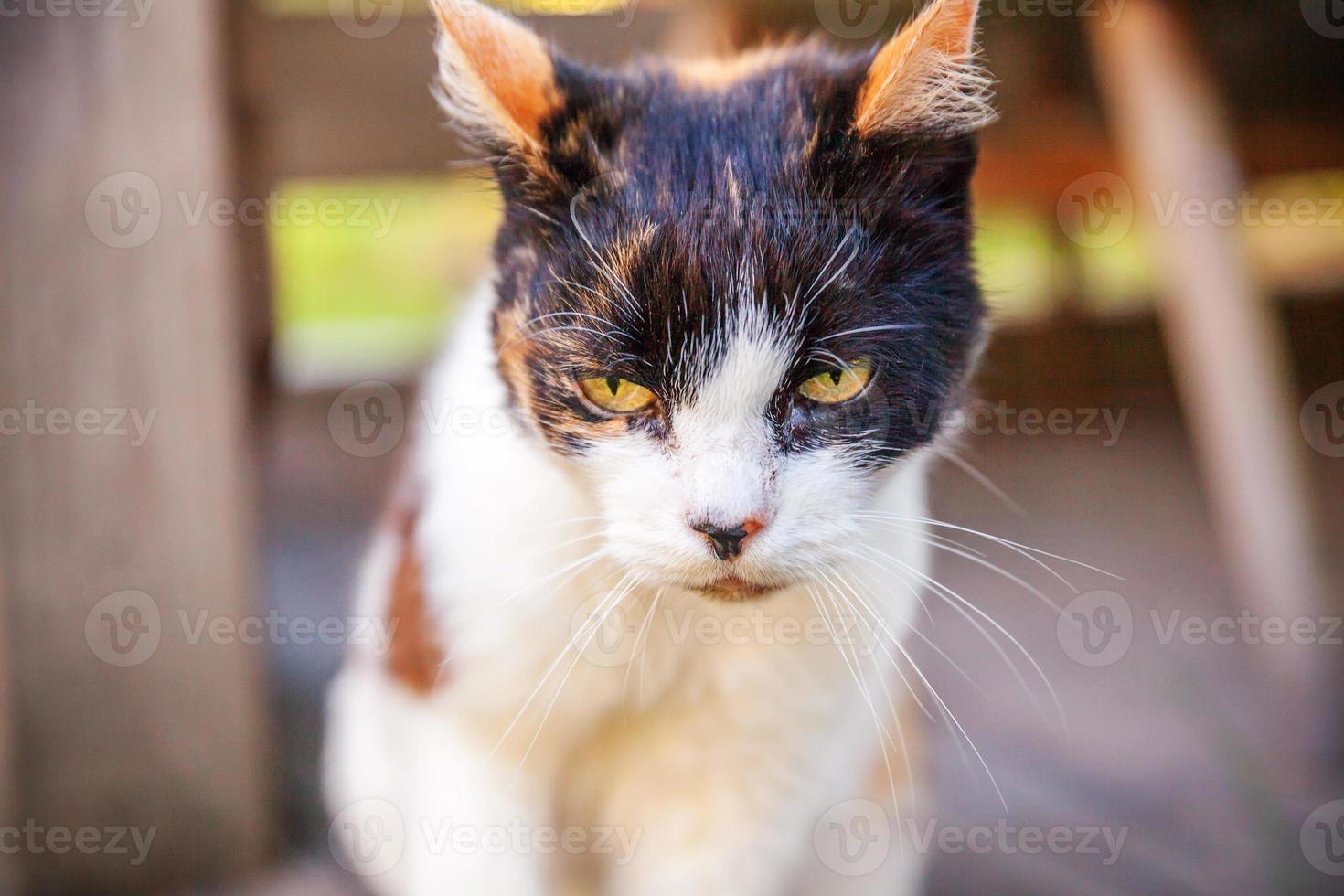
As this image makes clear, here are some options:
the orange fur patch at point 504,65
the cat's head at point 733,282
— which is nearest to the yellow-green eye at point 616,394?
the cat's head at point 733,282

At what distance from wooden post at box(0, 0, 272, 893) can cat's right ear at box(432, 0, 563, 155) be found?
0.66 meters

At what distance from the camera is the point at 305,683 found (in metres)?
2.38

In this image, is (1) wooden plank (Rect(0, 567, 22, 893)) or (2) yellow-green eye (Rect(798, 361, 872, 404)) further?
(1) wooden plank (Rect(0, 567, 22, 893))

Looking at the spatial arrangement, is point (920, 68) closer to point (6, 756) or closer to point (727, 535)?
point (727, 535)

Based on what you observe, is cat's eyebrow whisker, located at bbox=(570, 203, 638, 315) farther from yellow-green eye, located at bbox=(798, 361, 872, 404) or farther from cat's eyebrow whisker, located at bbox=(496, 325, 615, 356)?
yellow-green eye, located at bbox=(798, 361, 872, 404)

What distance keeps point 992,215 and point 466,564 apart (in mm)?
5621

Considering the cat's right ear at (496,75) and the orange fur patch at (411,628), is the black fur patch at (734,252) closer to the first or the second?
the cat's right ear at (496,75)

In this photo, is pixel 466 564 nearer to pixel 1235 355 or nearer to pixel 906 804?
pixel 906 804

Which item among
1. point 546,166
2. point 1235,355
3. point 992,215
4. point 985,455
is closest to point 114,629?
point 546,166

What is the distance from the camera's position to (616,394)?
39.8 inches

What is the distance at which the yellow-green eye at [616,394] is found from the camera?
1.00m

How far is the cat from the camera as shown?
952 millimetres

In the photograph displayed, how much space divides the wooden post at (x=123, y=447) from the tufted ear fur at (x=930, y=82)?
1.06 m

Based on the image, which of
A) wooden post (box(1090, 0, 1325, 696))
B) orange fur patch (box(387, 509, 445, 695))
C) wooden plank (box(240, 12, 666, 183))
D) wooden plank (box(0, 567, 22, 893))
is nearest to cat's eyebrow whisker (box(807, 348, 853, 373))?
orange fur patch (box(387, 509, 445, 695))
